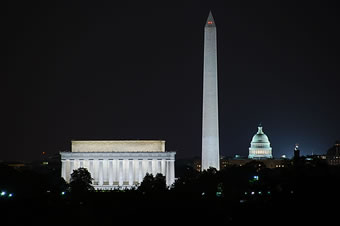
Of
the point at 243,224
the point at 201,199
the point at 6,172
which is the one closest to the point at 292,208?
the point at 243,224

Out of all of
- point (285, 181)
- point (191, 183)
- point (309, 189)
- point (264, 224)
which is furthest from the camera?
point (191, 183)

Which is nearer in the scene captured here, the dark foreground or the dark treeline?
the dark foreground

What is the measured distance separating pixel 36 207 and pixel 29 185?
3631 cm

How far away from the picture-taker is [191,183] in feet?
621

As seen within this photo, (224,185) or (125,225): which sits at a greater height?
(224,185)

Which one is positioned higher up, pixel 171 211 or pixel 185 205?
pixel 185 205

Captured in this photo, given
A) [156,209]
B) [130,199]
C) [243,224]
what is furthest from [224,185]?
[243,224]

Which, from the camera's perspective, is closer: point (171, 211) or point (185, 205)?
point (171, 211)

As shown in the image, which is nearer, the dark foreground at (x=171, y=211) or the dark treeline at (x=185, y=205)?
the dark foreground at (x=171, y=211)

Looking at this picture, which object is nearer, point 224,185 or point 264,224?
point 264,224

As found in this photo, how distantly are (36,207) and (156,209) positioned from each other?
12607 mm

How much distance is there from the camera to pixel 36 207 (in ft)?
424

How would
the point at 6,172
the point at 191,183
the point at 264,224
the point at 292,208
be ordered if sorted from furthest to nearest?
the point at 191,183, the point at 6,172, the point at 292,208, the point at 264,224

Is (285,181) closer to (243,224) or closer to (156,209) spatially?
(156,209)
